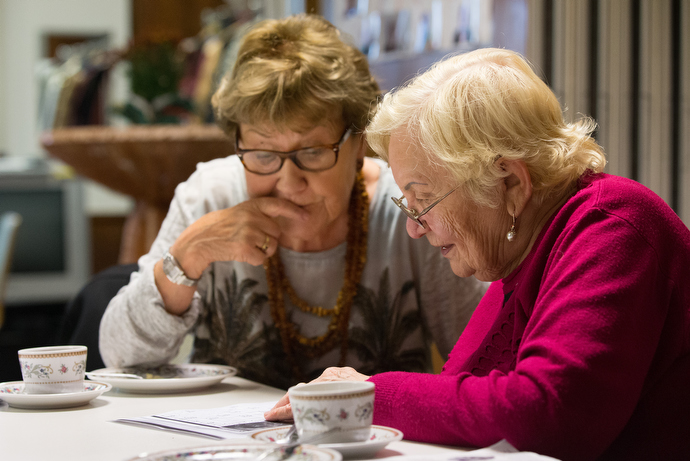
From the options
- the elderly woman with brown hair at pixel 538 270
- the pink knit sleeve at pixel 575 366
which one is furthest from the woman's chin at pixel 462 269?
the pink knit sleeve at pixel 575 366

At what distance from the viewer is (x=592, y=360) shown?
2.67 feet

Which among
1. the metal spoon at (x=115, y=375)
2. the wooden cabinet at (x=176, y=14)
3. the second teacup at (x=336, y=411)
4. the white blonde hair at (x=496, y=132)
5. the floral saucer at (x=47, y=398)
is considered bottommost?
the metal spoon at (x=115, y=375)

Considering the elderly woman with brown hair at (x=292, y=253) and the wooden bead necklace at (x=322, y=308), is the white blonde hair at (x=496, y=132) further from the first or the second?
the wooden bead necklace at (x=322, y=308)

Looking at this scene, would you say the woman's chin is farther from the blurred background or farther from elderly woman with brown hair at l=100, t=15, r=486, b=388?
the blurred background

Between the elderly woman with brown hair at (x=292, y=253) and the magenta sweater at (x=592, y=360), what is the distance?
2.28 feet

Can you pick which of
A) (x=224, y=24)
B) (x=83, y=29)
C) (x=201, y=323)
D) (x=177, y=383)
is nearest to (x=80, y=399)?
(x=177, y=383)

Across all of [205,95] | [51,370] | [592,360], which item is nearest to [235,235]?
[51,370]

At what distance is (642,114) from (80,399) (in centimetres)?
150

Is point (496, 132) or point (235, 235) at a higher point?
point (496, 132)

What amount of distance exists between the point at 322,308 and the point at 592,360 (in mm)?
943

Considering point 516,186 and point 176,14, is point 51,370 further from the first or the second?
point 176,14

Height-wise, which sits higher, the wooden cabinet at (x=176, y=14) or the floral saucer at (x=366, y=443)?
the wooden cabinet at (x=176, y=14)

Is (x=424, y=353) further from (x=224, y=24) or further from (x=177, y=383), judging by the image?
(x=224, y=24)

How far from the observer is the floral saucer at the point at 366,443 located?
32.9 inches
